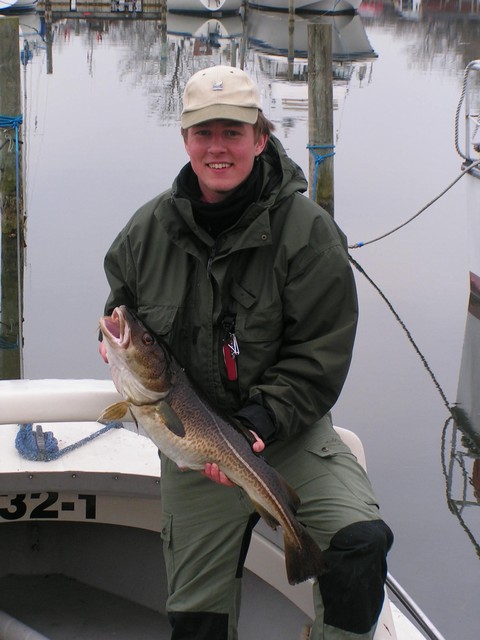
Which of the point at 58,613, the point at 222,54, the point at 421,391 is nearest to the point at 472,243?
the point at 421,391

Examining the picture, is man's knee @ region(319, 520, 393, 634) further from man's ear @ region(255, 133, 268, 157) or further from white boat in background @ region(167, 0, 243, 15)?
white boat in background @ region(167, 0, 243, 15)

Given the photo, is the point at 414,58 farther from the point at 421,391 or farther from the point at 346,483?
the point at 346,483

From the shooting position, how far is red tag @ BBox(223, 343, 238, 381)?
10.7 feet

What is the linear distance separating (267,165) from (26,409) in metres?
1.14

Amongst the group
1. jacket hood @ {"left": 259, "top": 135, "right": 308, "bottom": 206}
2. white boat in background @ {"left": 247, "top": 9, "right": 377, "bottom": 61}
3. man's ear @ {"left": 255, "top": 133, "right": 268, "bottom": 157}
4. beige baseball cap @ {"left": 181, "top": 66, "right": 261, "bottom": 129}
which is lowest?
jacket hood @ {"left": 259, "top": 135, "right": 308, "bottom": 206}

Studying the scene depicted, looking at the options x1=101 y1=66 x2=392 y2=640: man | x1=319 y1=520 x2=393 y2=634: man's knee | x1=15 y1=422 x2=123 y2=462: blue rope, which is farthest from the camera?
x1=15 y1=422 x2=123 y2=462: blue rope

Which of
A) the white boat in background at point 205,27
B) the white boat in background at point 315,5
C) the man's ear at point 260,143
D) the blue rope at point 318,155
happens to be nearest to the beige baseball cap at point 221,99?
the man's ear at point 260,143

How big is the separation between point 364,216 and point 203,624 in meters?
11.4

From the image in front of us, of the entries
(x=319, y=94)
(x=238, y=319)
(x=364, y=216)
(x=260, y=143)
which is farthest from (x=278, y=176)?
(x=364, y=216)

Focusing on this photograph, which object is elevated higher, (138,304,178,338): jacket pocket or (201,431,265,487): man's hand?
(138,304,178,338): jacket pocket

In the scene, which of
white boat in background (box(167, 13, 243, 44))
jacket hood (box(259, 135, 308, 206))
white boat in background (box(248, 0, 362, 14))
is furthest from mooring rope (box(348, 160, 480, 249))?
white boat in background (box(248, 0, 362, 14))

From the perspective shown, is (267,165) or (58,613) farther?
(58,613)

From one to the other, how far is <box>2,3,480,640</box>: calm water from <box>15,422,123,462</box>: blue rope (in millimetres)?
2880

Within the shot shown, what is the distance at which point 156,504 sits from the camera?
3.98 meters
